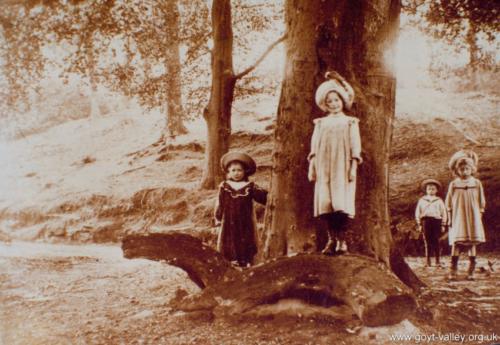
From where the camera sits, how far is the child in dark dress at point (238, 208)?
10.6 ft

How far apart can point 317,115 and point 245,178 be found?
0.76m

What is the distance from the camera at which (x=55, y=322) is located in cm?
270

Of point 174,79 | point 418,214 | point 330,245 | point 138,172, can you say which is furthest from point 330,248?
point 174,79

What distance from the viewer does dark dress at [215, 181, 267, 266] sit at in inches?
128

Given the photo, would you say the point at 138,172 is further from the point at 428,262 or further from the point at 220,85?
the point at 428,262

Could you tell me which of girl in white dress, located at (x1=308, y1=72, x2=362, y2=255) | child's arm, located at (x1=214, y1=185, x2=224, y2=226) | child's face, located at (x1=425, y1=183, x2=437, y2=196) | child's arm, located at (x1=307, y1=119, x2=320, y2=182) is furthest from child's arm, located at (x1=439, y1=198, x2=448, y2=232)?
child's arm, located at (x1=214, y1=185, x2=224, y2=226)

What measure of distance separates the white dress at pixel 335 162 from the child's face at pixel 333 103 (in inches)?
1.6

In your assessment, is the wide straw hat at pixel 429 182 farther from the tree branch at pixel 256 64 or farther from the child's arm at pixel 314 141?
the tree branch at pixel 256 64

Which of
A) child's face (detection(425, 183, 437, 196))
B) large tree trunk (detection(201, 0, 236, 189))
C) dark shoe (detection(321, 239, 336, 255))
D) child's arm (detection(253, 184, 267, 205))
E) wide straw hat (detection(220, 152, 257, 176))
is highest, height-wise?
large tree trunk (detection(201, 0, 236, 189))

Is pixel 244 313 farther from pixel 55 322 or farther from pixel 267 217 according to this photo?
pixel 55 322

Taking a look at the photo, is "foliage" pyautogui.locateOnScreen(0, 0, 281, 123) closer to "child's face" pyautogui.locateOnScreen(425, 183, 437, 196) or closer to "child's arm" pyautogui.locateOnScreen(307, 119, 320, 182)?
"child's arm" pyautogui.locateOnScreen(307, 119, 320, 182)

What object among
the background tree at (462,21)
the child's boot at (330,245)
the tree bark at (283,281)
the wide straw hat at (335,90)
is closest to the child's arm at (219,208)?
the tree bark at (283,281)

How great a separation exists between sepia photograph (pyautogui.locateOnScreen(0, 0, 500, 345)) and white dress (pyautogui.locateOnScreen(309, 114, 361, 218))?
0.04 ft

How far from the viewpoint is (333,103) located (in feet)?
8.59
